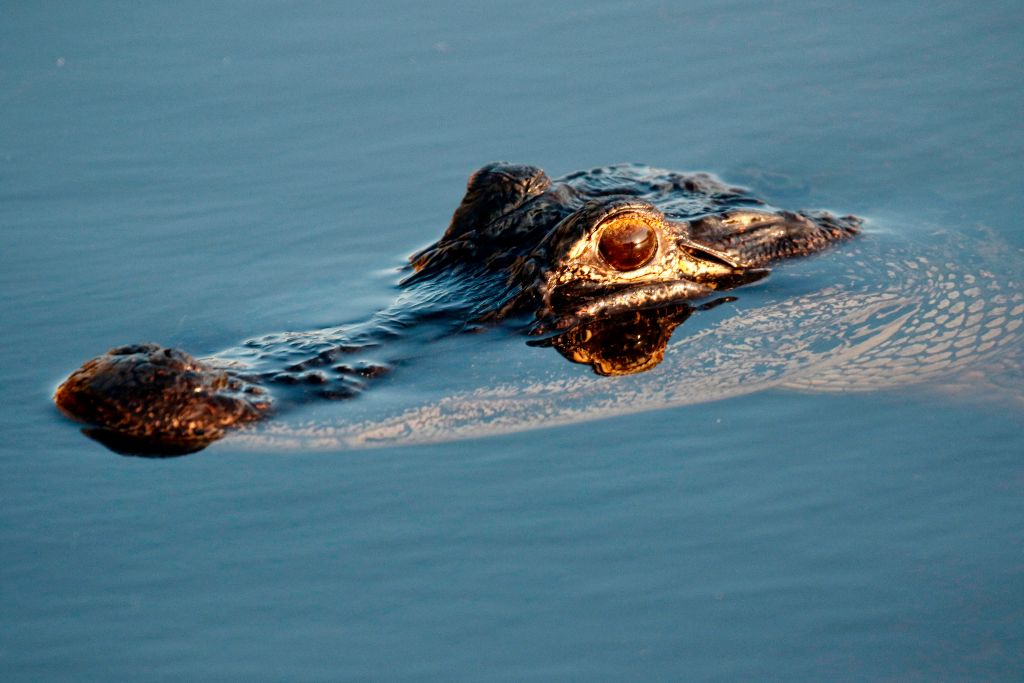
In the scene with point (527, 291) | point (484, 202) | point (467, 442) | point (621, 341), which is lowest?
point (467, 442)

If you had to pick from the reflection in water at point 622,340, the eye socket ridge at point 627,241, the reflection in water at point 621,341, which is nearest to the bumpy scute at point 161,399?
the reflection in water at point 622,340

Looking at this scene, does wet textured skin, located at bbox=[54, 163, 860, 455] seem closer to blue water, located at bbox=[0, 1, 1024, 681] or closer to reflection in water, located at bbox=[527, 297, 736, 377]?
reflection in water, located at bbox=[527, 297, 736, 377]

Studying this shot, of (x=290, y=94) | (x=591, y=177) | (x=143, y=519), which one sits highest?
(x=290, y=94)

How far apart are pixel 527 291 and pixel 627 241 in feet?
1.64

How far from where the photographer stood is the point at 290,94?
9.60 metres

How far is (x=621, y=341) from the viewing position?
595cm

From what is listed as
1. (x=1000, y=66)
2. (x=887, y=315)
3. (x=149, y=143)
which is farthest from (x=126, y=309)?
(x=1000, y=66)

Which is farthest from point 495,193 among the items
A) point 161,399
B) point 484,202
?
point 161,399

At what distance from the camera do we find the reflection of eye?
235 inches

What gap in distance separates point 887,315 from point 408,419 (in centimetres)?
237

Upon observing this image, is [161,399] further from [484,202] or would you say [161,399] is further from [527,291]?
[484,202]

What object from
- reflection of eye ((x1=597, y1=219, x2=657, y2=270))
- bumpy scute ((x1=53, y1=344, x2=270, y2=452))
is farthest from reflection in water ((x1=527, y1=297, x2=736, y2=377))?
bumpy scute ((x1=53, y1=344, x2=270, y2=452))

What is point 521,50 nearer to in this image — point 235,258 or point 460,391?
Result: point 235,258

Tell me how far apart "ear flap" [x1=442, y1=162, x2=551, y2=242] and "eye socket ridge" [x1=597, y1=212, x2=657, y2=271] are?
26.8 inches
